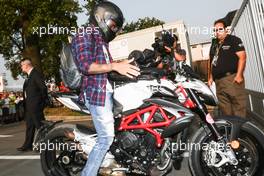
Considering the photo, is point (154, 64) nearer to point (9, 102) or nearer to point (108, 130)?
point (108, 130)

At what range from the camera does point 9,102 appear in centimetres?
2202

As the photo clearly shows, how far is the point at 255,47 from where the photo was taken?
714cm

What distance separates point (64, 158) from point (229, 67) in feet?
10.4

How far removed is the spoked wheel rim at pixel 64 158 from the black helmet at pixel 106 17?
124cm

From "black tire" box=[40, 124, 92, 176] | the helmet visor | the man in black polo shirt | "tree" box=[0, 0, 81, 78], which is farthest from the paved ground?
"tree" box=[0, 0, 81, 78]

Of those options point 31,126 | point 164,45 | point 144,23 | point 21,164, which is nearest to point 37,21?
point 31,126

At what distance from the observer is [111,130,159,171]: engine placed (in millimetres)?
4348

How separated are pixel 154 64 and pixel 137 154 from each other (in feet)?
2.95

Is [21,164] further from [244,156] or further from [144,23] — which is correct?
[144,23]

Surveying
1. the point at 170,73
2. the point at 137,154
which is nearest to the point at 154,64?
the point at 170,73

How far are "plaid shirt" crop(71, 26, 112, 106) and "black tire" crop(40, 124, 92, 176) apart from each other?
0.60 metres

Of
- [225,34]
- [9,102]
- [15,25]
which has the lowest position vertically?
[9,102]

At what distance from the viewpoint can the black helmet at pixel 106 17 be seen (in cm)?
448

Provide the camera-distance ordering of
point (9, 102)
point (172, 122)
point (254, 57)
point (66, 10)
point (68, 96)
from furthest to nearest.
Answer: point (66, 10) → point (9, 102) → point (254, 57) → point (68, 96) → point (172, 122)
